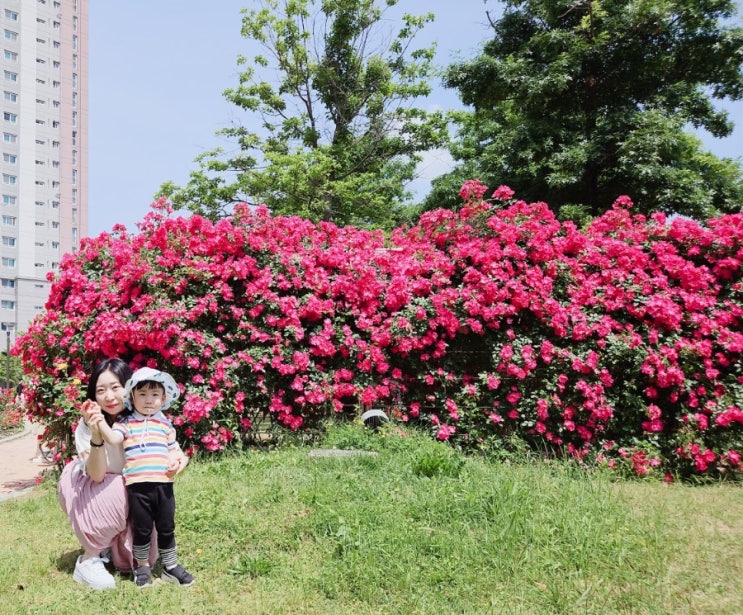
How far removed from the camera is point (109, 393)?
327 centimetres

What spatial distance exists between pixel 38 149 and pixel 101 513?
6438cm

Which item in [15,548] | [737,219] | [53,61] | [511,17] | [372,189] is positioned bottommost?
[15,548]

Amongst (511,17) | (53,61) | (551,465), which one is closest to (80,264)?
(551,465)

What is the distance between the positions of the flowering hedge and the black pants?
2.47 m

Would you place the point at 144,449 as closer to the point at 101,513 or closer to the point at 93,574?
the point at 101,513

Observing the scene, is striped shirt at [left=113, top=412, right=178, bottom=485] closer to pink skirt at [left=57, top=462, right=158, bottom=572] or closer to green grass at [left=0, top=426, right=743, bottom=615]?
pink skirt at [left=57, top=462, right=158, bottom=572]

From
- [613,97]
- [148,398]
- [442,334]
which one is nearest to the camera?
[148,398]

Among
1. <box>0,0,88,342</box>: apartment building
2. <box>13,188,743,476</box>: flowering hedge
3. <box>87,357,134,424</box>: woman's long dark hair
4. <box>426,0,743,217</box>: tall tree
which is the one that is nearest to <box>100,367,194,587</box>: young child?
<box>87,357,134,424</box>: woman's long dark hair

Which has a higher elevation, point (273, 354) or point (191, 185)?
point (191, 185)

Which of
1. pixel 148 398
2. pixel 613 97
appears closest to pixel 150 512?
pixel 148 398

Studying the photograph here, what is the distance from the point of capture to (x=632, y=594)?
287 cm

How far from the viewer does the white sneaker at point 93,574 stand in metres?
3.16

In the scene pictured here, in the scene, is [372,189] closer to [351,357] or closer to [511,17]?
[511,17]

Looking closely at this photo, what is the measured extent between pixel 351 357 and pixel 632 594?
12.4ft
